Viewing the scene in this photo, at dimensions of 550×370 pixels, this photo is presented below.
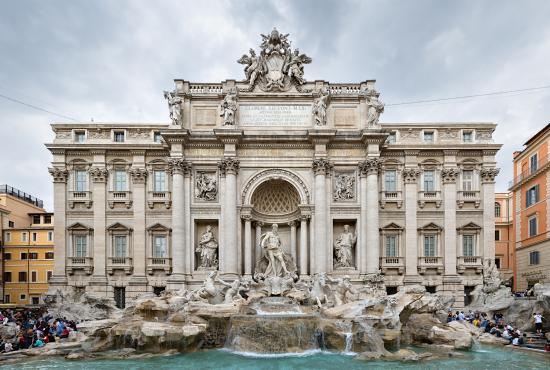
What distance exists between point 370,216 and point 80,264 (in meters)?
20.2

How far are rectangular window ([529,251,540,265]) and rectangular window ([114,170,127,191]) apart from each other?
32.1 metres

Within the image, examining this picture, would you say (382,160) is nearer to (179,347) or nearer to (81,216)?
(179,347)

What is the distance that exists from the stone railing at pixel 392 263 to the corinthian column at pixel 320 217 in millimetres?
4325

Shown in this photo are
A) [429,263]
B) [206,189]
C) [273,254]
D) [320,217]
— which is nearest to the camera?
[273,254]

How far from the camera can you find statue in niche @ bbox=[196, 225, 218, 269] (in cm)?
2730

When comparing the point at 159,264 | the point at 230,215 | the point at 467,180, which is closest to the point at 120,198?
the point at 159,264

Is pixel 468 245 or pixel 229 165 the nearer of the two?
pixel 229 165

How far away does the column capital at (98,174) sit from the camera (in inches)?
1124

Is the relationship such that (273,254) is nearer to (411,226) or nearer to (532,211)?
(411,226)

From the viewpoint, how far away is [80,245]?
28719 mm

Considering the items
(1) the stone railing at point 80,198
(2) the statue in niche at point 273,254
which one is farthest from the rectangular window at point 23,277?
(2) the statue in niche at point 273,254

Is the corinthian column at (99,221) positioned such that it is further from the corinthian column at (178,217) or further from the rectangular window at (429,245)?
the rectangular window at (429,245)

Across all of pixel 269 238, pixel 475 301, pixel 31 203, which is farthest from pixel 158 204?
pixel 31 203

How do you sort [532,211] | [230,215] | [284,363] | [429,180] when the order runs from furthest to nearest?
[532,211], [429,180], [230,215], [284,363]
